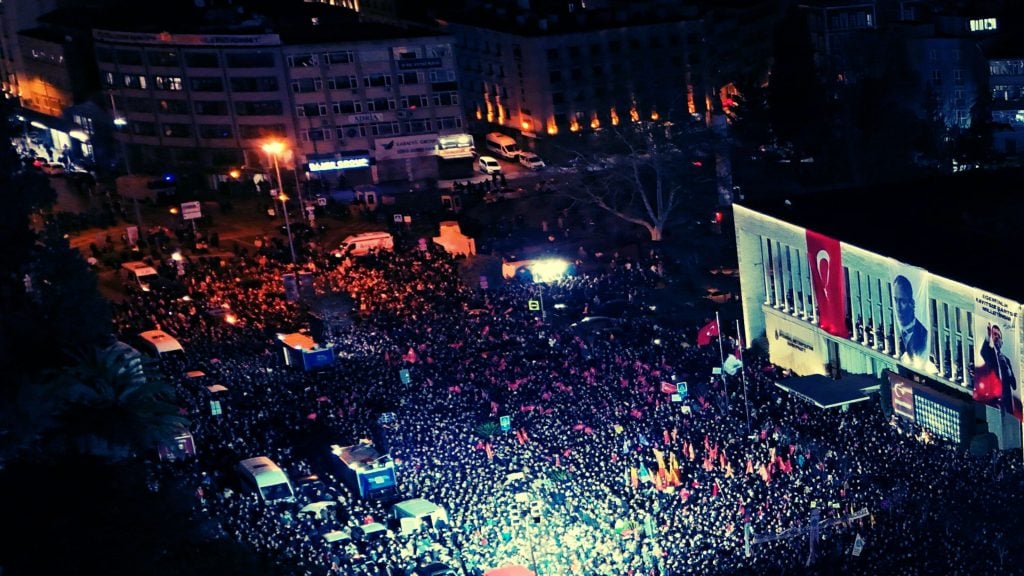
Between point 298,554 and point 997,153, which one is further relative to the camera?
point 997,153

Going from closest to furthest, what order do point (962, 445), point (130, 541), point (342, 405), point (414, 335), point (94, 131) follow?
point (130, 541) → point (962, 445) → point (342, 405) → point (414, 335) → point (94, 131)

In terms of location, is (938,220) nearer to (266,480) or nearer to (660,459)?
(660,459)

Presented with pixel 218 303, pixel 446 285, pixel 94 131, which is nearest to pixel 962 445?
pixel 446 285

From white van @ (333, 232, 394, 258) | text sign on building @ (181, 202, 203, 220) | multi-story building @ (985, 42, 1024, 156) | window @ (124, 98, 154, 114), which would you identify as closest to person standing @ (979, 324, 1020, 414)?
white van @ (333, 232, 394, 258)

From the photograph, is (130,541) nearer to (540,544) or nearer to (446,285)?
(540,544)

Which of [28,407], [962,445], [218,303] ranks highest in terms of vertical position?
[28,407]

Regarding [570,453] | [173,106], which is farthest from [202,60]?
[570,453]

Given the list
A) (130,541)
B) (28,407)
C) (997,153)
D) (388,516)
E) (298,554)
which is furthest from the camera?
(997,153)

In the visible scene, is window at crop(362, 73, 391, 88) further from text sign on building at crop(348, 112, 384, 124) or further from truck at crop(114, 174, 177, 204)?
truck at crop(114, 174, 177, 204)

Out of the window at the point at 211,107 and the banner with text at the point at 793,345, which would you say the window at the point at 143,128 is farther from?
the banner with text at the point at 793,345
